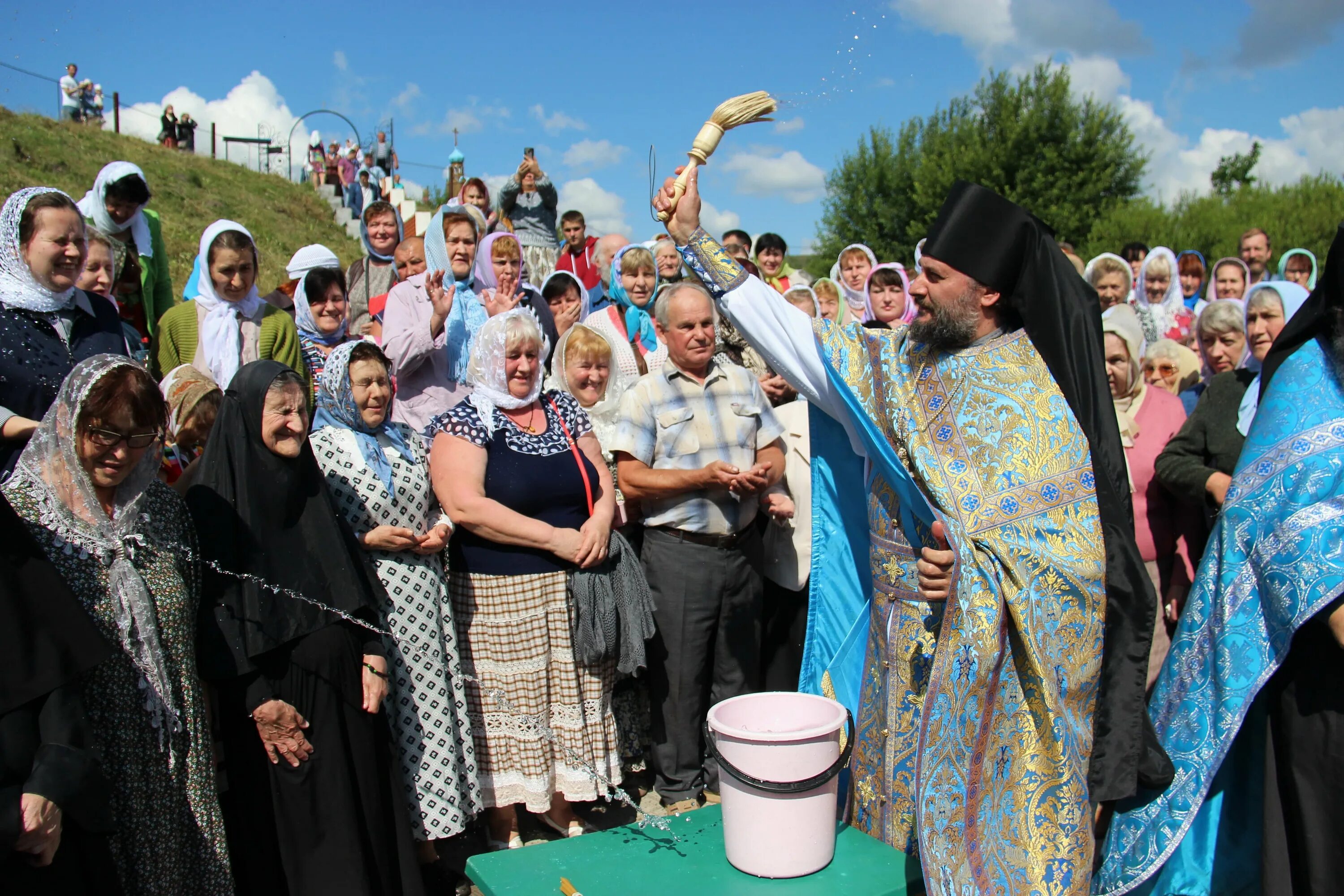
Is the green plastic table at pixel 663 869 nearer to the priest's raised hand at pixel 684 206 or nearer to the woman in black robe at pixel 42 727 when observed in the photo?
the woman in black robe at pixel 42 727

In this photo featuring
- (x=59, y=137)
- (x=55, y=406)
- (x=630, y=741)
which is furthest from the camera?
(x=59, y=137)

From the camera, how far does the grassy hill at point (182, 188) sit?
22.4 metres

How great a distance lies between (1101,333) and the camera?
2.59 m

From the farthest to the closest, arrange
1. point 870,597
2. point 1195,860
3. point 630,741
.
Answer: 1. point 630,741
2. point 870,597
3. point 1195,860

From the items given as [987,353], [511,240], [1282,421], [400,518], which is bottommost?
[400,518]

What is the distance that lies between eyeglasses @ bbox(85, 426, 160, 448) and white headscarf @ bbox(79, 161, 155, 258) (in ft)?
9.57

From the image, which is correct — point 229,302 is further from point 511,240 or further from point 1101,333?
point 1101,333

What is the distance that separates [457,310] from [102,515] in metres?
3.03

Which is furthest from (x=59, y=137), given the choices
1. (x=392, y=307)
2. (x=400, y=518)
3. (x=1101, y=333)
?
(x=1101, y=333)

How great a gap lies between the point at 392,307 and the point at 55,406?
9.68 feet

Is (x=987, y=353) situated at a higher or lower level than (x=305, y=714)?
higher

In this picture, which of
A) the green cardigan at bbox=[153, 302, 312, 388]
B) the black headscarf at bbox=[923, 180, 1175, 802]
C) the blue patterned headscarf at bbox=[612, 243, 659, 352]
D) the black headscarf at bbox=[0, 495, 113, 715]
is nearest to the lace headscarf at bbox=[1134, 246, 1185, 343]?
the blue patterned headscarf at bbox=[612, 243, 659, 352]

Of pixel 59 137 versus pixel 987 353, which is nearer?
pixel 987 353

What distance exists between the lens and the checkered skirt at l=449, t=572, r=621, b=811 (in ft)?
12.1
